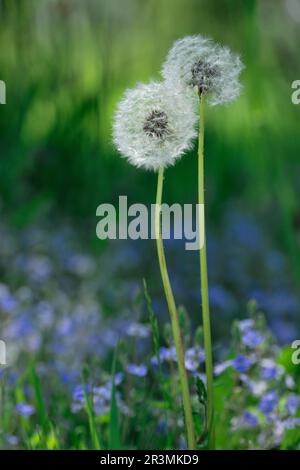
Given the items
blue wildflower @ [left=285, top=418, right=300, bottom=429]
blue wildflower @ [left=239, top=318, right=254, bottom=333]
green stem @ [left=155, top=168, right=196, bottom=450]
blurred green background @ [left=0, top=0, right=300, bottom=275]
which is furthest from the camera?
blurred green background @ [left=0, top=0, right=300, bottom=275]

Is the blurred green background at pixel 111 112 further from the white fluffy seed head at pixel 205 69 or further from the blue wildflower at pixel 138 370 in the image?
the white fluffy seed head at pixel 205 69

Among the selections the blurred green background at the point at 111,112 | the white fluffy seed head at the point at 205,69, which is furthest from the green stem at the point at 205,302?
the blurred green background at the point at 111,112

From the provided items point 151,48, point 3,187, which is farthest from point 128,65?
point 3,187

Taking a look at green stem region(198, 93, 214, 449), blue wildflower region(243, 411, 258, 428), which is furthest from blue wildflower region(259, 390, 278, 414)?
green stem region(198, 93, 214, 449)

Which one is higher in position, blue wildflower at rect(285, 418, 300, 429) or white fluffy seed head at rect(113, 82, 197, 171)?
white fluffy seed head at rect(113, 82, 197, 171)

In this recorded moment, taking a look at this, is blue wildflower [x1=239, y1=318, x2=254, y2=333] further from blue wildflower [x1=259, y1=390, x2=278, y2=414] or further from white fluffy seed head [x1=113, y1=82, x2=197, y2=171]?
white fluffy seed head [x1=113, y1=82, x2=197, y2=171]
